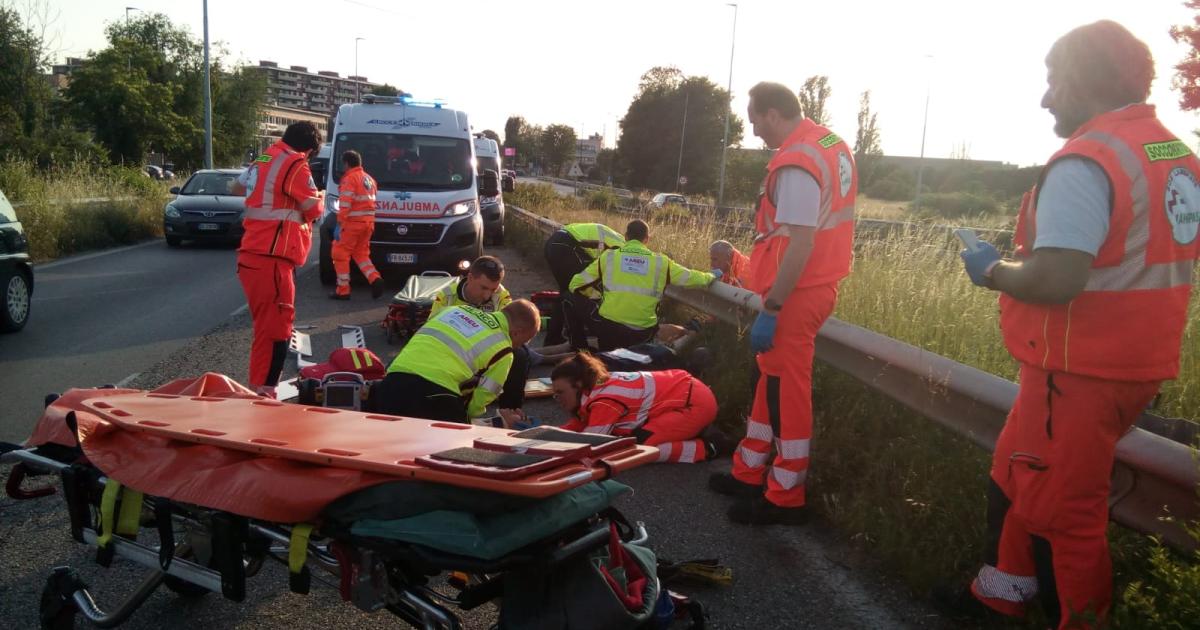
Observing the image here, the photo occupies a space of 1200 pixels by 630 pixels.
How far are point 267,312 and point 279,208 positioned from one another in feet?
2.31

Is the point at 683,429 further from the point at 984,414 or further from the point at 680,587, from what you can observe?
the point at 984,414

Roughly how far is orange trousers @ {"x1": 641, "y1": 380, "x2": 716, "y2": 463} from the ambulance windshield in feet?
27.9

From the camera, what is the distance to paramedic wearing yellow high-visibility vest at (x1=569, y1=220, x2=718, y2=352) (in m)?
7.11

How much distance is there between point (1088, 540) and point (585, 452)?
1.57 m

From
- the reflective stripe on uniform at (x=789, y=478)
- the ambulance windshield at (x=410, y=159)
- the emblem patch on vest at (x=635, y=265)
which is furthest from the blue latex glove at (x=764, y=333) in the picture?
the ambulance windshield at (x=410, y=159)

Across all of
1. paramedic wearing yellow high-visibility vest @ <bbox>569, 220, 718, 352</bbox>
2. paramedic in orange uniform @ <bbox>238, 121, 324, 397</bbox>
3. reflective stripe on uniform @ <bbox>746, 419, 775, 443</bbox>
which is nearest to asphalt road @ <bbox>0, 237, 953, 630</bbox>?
reflective stripe on uniform @ <bbox>746, 419, 775, 443</bbox>

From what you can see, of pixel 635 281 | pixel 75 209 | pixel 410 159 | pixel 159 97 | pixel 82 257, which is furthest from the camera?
pixel 159 97

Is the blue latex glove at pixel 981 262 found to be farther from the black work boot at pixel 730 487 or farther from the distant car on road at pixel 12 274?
the distant car on road at pixel 12 274

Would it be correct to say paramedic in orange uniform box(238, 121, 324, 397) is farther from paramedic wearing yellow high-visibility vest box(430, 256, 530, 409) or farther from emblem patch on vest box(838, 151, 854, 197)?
emblem patch on vest box(838, 151, 854, 197)

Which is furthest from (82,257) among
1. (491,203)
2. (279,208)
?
(279,208)

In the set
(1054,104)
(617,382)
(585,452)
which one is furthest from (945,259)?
(585,452)

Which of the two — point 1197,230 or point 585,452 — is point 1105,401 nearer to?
Answer: point 1197,230

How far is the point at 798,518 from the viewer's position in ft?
13.6

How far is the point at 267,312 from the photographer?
5.80m
